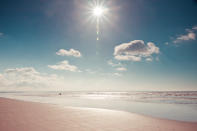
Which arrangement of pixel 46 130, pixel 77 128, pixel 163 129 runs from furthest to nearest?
pixel 163 129 < pixel 77 128 < pixel 46 130

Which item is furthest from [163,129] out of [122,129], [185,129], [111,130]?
[111,130]

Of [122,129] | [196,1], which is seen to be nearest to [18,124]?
[122,129]

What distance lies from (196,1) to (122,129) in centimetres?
1026

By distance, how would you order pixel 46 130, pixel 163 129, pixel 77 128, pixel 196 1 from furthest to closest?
pixel 196 1 → pixel 163 129 → pixel 77 128 → pixel 46 130

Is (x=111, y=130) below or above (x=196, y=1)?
below

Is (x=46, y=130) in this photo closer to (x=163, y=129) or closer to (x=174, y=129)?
(x=163, y=129)

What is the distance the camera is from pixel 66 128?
807 cm

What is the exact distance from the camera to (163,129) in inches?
347

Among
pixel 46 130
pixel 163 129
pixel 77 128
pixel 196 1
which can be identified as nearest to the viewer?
pixel 46 130

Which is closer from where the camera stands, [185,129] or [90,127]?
[90,127]

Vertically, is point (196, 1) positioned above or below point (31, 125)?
above

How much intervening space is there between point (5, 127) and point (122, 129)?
6.80 meters

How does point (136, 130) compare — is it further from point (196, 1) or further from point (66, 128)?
point (196, 1)

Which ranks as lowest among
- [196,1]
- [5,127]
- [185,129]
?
[185,129]
